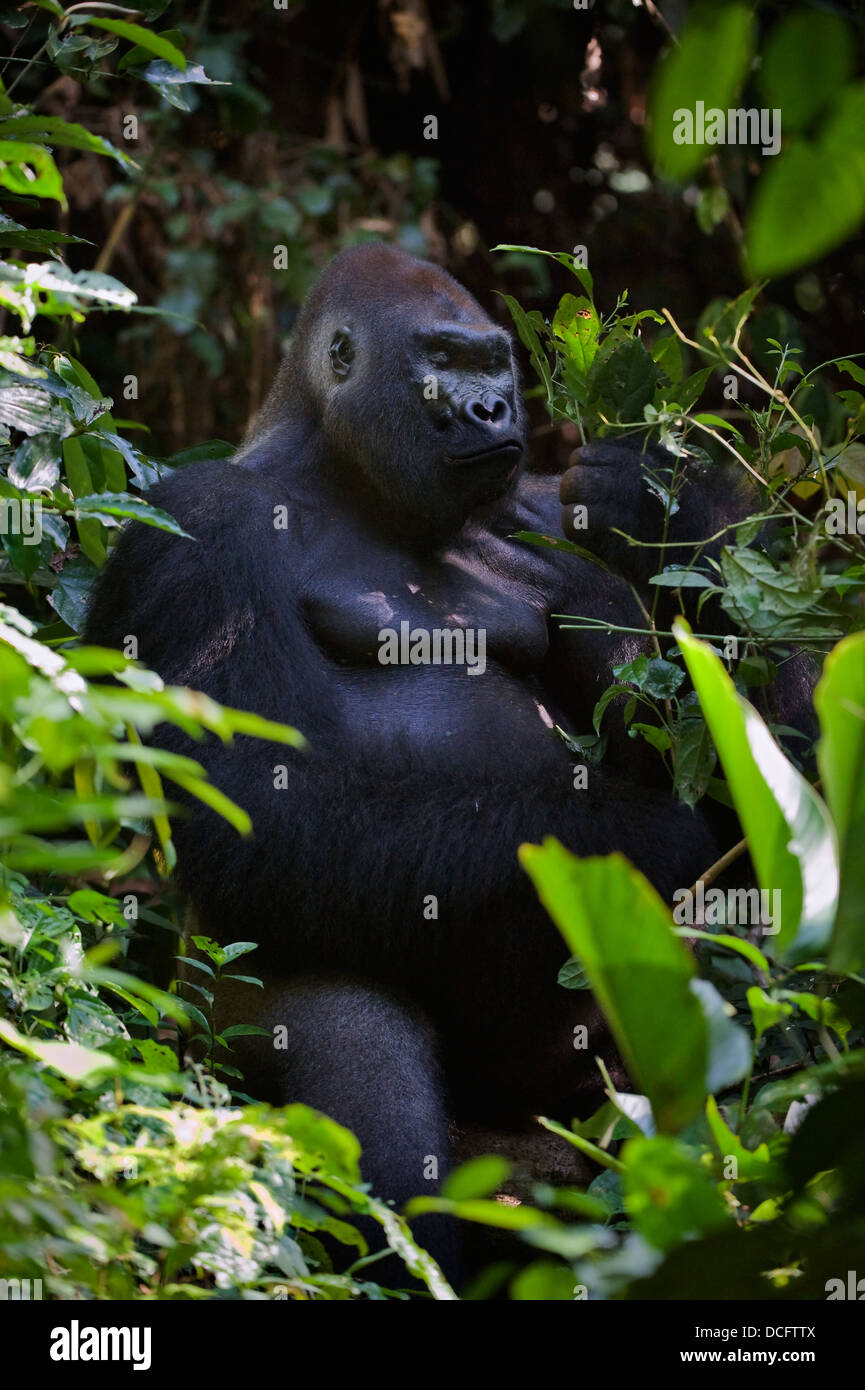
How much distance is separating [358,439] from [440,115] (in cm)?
350

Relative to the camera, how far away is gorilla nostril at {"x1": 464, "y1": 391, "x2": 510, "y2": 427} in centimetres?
294

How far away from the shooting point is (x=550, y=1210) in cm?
275

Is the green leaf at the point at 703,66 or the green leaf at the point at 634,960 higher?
the green leaf at the point at 703,66

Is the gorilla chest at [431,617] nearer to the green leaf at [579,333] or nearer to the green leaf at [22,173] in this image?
the green leaf at [579,333]

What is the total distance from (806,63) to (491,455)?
2157mm

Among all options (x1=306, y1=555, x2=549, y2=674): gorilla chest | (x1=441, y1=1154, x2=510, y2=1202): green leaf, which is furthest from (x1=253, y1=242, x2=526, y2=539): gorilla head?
(x1=441, y1=1154, x2=510, y2=1202): green leaf

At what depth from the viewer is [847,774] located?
47.1 inches

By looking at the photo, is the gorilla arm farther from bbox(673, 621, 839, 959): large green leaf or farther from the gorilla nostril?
bbox(673, 621, 839, 959): large green leaf

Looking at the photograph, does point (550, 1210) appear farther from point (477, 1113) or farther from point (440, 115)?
point (440, 115)

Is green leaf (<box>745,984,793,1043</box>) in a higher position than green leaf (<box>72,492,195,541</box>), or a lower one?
lower

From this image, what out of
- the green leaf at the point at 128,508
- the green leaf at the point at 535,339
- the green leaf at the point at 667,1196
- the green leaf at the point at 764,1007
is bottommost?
the green leaf at the point at 667,1196

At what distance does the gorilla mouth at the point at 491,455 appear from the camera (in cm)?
291

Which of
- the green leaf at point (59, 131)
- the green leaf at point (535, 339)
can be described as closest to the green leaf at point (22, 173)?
the green leaf at point (59, 131)
